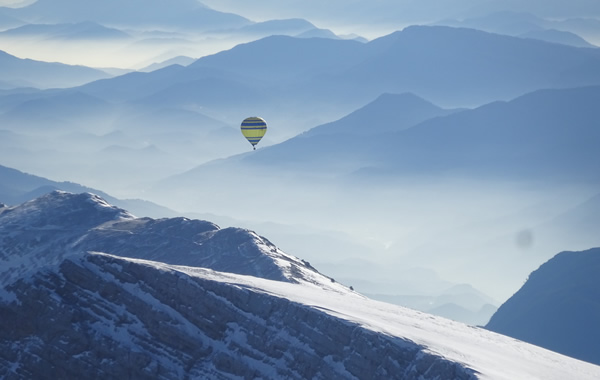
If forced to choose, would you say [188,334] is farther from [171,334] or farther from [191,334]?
[171,334]

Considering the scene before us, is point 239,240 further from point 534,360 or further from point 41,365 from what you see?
point 41,365

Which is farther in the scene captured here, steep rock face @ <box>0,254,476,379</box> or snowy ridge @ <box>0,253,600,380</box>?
snowy ridge @ <box>0,253,600,380</box>

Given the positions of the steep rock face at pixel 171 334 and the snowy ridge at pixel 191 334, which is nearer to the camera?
the steep rock face at pixel 171 334

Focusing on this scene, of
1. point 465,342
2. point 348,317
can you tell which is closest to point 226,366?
point 348,317

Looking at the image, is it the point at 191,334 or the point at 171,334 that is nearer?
the point at 171,334

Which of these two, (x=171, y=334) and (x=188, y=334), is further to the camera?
(x=188, y=334)

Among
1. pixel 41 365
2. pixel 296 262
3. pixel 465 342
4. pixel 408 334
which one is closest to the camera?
pixel 41 365

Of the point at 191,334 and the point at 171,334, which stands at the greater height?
the point at 191,334

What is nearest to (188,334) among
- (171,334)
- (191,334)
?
(191,334)
